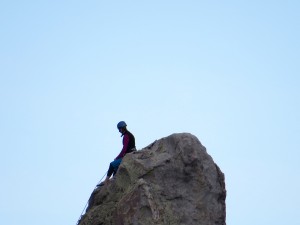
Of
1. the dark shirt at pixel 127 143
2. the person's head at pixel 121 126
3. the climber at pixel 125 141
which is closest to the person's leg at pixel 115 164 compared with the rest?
the climber at pixel 125 141

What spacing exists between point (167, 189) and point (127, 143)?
3001mm

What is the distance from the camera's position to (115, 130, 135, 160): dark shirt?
917 inches

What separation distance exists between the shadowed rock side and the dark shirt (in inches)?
48.3

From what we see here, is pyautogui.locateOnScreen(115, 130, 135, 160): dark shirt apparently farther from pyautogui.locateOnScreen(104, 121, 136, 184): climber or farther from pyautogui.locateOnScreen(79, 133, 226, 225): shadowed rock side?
pyautogui.locateOnScreen(79, 133, 226, 225): shadowed rock side

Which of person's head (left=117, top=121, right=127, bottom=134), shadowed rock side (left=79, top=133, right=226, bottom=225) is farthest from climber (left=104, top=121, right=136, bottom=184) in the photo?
shadowed rock side (left=79, top=133, right=226, bottom=225)

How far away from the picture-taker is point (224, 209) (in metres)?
21.6

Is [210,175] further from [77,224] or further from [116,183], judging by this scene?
[77,224]

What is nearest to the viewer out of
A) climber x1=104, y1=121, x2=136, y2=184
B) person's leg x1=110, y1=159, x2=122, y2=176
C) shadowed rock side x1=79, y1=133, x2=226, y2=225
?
shadowed rock side x1=79, y1=133, x2=226, y2=225

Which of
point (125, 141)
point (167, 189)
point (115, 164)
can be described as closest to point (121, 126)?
point (125, 141)

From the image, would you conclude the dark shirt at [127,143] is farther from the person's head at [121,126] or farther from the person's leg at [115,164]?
the person's leg at [115,164]

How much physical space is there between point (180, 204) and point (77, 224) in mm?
3592

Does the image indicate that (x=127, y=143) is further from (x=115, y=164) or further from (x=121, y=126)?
(x=115, y=164)

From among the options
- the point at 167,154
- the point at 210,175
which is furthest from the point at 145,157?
the point at 210,175

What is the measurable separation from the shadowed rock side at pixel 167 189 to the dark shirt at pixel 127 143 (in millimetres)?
1228
